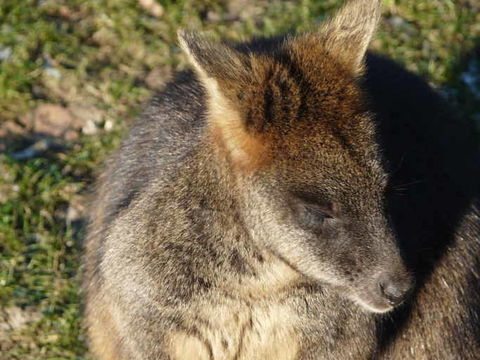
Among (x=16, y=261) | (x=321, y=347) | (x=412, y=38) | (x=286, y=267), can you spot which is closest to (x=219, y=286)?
(x=286, y=267)

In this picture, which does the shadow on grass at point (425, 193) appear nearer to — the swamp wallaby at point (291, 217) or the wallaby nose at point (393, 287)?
the swamp wallaby at point (291, 217)

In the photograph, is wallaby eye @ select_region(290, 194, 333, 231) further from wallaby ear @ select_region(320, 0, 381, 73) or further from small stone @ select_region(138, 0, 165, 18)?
small stone @ select_region(138, 0, 165, 18)

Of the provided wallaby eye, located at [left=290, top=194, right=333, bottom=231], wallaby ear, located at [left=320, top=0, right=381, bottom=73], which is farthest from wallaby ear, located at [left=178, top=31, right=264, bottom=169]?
wallaby ear, located at [left=320, top=0, right=381, bottom=73]

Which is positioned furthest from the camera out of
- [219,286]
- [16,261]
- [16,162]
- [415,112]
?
[16,162]

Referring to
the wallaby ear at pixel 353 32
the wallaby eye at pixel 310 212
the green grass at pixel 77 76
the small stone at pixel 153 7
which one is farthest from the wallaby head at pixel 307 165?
the small stone at pixel 153 7

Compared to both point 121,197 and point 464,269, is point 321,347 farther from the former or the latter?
point 121,197

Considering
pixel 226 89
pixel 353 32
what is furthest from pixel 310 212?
pixel 353 32
